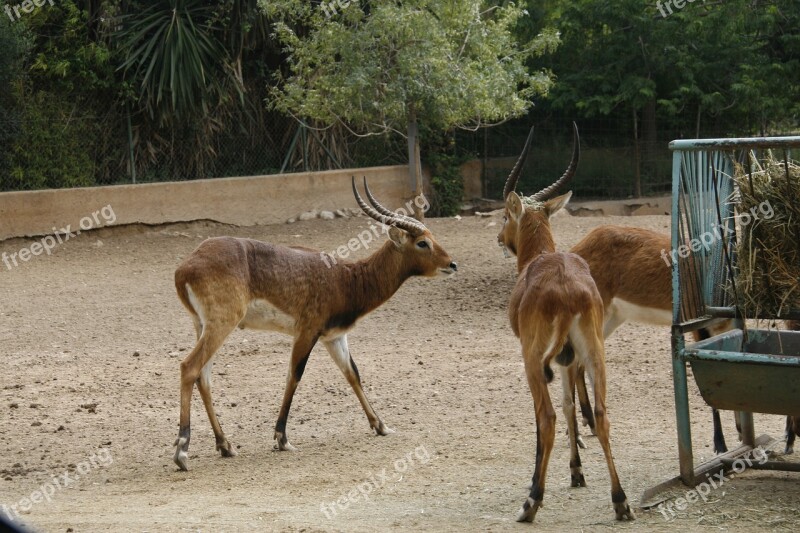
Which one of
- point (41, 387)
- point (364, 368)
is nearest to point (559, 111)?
point (364, 368)

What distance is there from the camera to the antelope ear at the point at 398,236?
24.9 feet

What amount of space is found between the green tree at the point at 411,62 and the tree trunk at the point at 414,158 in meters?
0.04

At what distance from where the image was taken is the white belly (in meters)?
6.98

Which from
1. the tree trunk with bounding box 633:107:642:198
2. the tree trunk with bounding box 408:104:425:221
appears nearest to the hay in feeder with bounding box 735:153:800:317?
the tree trunk with bounding box 408:104:425:221

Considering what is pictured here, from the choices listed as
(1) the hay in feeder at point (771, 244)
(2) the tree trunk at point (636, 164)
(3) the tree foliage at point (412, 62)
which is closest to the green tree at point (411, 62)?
(3) the tree foliage at point (412, 62)

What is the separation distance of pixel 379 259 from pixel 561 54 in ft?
45.0

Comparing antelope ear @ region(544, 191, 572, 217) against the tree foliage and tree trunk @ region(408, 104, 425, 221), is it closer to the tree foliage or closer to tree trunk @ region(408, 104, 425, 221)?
Result: the tree foliage

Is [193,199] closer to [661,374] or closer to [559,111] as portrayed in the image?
[559,111]

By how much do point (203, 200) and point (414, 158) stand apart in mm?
3398

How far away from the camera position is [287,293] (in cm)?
705

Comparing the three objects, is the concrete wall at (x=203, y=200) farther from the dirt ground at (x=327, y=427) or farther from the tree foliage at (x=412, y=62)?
the tree foliage at (x=412, y=62)

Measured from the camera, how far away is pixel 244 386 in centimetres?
840

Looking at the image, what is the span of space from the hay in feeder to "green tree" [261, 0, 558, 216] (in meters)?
8.04

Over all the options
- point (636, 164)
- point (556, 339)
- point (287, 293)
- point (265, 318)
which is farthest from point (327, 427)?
point (636, 164)
